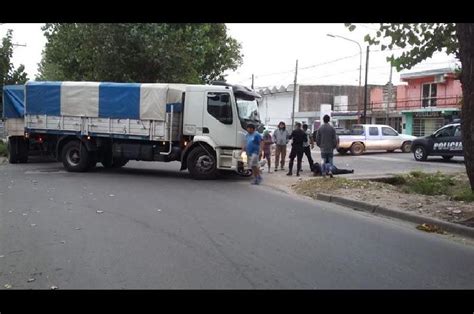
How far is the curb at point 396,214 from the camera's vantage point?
834cm

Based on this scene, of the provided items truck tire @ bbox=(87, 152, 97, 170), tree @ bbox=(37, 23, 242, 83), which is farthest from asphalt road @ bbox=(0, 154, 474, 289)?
tree @ bbox=(37, 23, 242, 83)

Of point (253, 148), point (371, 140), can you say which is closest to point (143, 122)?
point (253, 148)

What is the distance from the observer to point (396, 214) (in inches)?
384

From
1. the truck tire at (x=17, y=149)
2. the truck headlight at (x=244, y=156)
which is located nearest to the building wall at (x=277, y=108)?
the truck tire at (x=17, y=149)

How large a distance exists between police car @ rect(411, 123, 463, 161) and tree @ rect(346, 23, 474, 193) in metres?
11.7

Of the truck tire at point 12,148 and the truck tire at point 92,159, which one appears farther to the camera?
the truck tire at point 12,148

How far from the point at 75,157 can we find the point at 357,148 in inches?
600

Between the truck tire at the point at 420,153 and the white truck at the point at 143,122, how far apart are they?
9945 mm

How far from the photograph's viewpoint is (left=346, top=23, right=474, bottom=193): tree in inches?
338

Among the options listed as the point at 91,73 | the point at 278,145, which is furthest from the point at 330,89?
the point at 278,145

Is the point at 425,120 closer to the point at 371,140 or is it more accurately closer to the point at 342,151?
the point at 371,140

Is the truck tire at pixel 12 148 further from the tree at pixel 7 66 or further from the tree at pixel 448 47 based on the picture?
the tree at pixel 448 47
